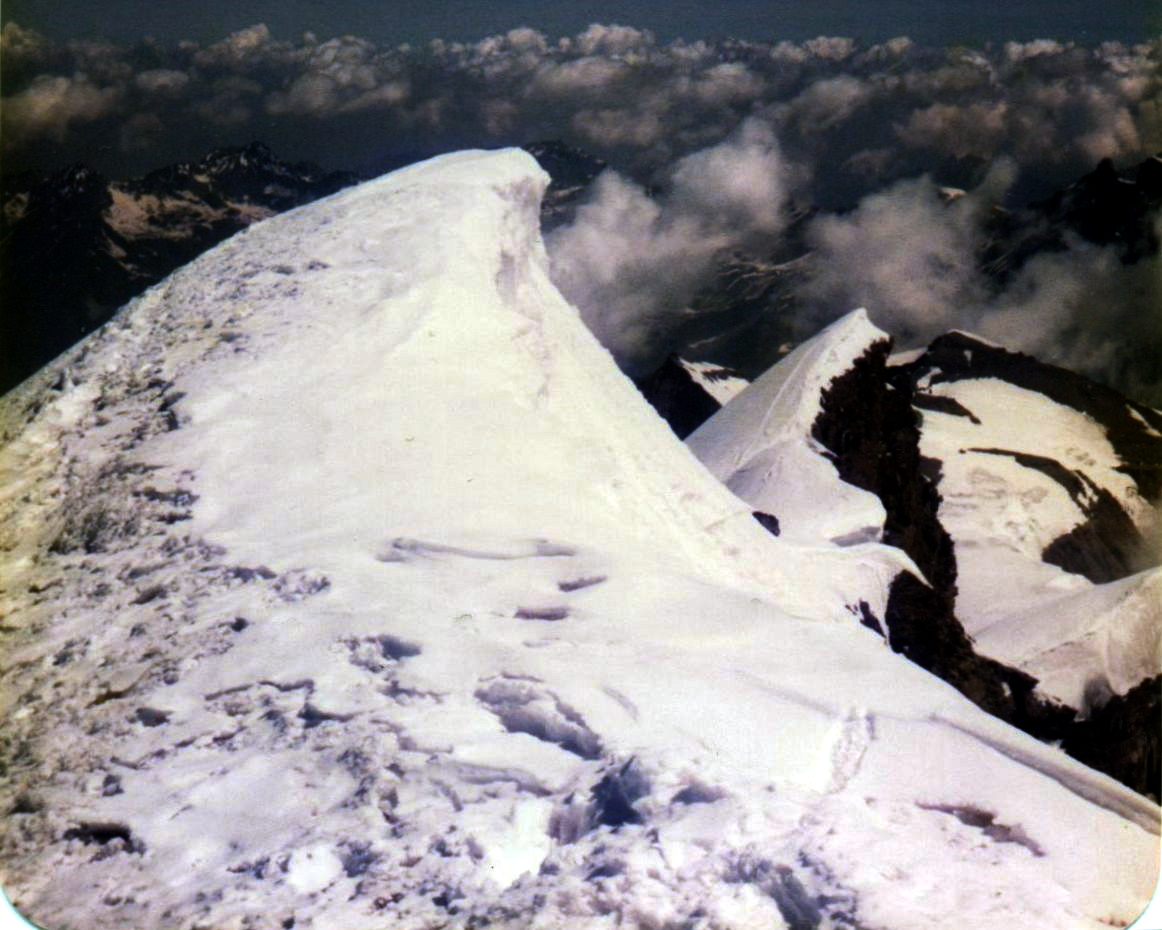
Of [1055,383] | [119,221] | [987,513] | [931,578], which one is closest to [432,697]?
[119,221]

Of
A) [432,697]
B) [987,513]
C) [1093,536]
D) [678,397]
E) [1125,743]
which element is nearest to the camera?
[432,697]

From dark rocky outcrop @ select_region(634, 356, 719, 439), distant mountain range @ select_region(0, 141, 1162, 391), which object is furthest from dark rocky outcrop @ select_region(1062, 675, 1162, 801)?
dark rocky outcrop @ select_region(634, 356, 719, 439)

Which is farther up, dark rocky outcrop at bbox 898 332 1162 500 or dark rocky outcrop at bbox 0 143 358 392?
dark rocky outcrop at bbox 0 143 358 392

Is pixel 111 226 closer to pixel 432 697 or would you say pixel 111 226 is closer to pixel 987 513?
pixel 432 697

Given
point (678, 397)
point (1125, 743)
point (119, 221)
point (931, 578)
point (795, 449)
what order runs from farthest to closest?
point (678, 397) < point (931, 578) < point (795, 449) < point (1125, 743) < point (119, 221)

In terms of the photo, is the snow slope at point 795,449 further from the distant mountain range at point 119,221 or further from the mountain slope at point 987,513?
the distant mountain range at point 119,221

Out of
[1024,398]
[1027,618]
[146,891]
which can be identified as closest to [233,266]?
[146,891]

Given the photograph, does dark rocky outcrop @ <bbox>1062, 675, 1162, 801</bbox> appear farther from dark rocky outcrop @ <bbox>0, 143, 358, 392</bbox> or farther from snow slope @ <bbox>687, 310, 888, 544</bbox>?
dark rocky outcrop @ <bbox>0, 143, 358, 392</bbox>

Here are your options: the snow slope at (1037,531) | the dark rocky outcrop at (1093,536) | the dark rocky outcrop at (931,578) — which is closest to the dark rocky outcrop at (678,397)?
the snow slope at (1037,531)
